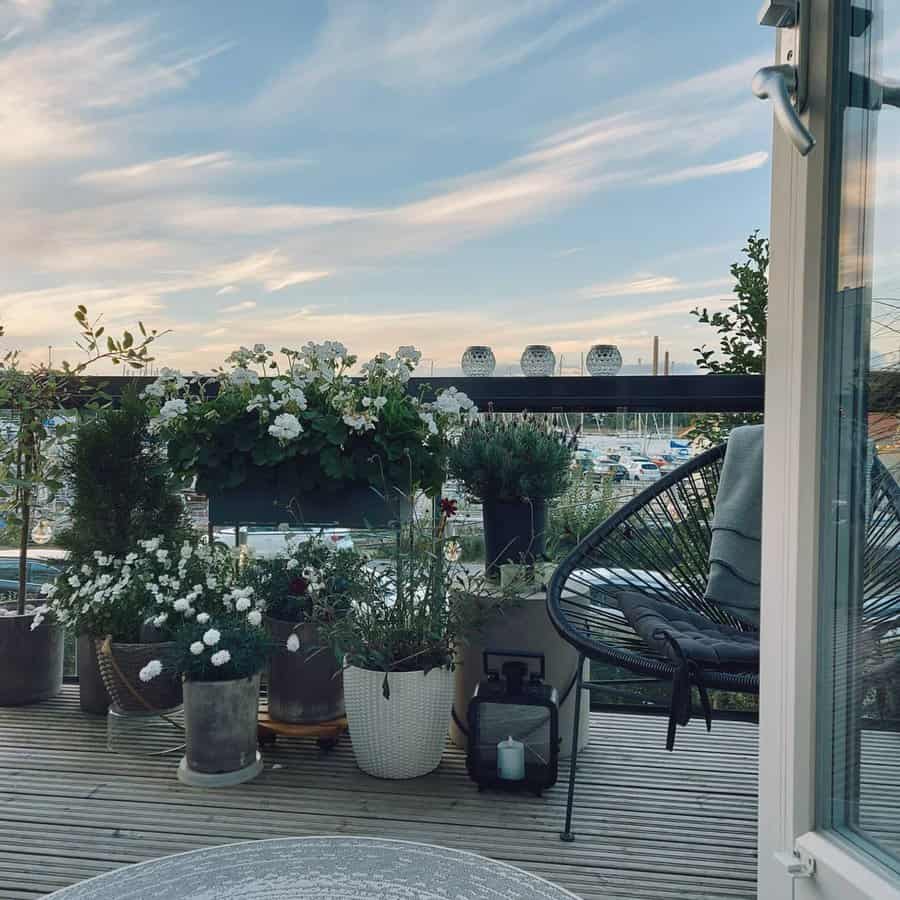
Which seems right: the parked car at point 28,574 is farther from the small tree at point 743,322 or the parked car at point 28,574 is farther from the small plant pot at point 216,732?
the small tree at point 743,322

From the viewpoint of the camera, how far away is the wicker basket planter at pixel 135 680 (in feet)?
8.84

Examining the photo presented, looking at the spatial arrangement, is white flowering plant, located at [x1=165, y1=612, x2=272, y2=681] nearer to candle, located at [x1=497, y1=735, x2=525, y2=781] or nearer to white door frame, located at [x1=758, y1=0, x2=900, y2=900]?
candle, located at [x1=497, y1=735, x2=525, y2=781]

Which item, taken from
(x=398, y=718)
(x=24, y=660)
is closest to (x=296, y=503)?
(x=398, y=718)

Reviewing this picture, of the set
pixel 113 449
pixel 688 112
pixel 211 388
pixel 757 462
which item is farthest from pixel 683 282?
pixel 113 449

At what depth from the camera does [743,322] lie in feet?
11.0

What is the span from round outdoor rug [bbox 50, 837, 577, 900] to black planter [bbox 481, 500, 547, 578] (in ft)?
5.91

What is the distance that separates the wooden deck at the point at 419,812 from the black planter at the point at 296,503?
27.3 inches

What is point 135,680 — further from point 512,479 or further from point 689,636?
point 689,636

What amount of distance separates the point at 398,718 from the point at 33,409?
5.53 feet

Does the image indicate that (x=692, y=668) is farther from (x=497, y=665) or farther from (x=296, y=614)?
(x=296, y=614)

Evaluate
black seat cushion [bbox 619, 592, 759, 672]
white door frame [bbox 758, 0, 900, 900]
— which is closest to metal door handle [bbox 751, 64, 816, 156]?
white door frame [bbox 758, 0, 900, 900]

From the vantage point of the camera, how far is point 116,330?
10.4 ft

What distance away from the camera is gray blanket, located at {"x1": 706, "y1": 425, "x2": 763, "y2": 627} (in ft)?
7.72

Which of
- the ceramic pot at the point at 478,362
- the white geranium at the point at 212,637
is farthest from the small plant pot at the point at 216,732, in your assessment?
the ceramic pot at the point at 478,362
